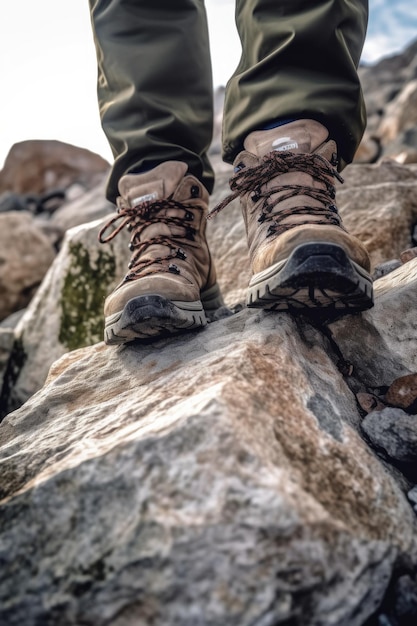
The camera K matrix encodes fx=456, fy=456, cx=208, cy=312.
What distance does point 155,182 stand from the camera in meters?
2.14

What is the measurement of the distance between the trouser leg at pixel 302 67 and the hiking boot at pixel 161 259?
15.1 inches

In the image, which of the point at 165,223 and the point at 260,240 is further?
the point at 165,223

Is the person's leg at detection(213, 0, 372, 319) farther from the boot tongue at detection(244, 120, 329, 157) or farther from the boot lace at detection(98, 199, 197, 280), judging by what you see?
the boot lace at detection(98, 199, 197, 280)

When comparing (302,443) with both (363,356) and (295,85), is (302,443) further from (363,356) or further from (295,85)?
(295,85)

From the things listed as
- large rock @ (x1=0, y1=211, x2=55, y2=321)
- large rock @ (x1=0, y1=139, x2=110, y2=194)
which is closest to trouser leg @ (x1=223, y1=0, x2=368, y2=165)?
large rock @ (x1=0, y1=211, x2=55, y2=321)

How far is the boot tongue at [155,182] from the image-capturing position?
2139 millimetres

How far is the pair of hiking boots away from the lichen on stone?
1.62 meters

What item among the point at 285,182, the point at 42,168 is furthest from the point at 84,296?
the point at 42,168

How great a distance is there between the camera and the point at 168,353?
1.87 m

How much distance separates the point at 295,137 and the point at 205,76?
2.66 ft

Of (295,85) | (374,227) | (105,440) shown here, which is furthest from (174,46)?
(105,440)

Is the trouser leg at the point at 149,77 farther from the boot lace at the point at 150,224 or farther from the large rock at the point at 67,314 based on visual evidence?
the large rock at the point at 67,314

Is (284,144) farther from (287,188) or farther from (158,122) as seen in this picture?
(158,122)

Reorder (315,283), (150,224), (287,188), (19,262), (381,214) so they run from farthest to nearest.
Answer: (19,262), (381,214), (150,224), (287,188), (315,283)
